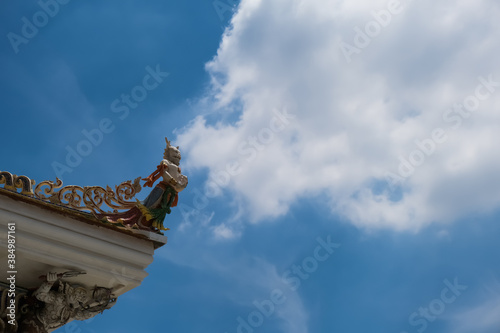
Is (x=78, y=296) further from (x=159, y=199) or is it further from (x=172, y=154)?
(x=172, y=154)

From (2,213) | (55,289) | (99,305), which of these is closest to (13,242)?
(2,213)

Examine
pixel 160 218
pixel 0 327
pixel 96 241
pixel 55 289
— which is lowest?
pixel 0 327

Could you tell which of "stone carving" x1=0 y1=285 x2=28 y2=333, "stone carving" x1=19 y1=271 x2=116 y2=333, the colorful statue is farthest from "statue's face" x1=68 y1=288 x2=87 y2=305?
the colorful statue

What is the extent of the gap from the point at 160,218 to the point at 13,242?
8.14 ft

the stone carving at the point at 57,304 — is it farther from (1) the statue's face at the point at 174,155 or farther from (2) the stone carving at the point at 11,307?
(1) the statue's face at the point at 174,155

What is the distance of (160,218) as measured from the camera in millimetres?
11328

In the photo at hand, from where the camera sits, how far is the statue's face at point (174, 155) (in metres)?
11.8

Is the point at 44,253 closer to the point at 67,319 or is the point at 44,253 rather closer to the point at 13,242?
the point at 13,242

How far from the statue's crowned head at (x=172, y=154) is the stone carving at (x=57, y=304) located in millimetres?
2581

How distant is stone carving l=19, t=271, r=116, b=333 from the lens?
403 inches

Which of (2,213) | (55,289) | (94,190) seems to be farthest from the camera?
(94,190)

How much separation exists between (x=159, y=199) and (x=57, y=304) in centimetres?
239

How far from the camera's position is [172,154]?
11.8 m

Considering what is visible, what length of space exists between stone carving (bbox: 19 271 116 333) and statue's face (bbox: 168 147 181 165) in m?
2.58
